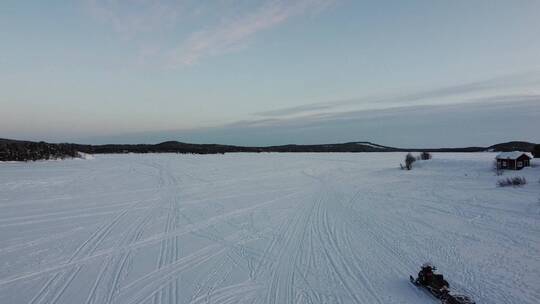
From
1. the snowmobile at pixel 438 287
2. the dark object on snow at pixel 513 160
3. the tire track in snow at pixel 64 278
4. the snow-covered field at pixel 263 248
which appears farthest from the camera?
the dark object on snow at pixel 513 160

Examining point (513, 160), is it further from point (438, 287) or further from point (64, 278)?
point (64, 278)

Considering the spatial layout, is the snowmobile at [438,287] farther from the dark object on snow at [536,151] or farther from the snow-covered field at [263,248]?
the dark object on snow at [536,151]

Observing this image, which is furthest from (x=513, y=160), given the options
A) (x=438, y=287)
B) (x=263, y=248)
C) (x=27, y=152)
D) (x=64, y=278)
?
(x=27, y=152)

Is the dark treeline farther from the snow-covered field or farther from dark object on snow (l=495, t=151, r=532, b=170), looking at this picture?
dark object on snow (l=495, t=151, r=532, b=170)

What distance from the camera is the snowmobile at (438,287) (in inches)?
181

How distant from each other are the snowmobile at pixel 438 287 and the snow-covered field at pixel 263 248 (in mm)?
191

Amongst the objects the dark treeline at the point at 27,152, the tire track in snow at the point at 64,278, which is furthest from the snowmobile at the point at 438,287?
the dark treeline at the point at 27,152

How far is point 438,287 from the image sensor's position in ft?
16.3

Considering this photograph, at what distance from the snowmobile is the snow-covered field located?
19 centimetres

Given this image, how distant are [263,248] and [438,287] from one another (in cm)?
375

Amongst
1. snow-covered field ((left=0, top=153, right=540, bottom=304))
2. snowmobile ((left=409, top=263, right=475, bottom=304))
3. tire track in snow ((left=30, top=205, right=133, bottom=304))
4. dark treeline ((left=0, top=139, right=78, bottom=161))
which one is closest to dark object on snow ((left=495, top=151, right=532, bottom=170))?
snow-covered field ((left=0, top=153, right=540, bottom=304))

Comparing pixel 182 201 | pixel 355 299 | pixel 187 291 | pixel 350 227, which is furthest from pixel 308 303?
pixel 182 201

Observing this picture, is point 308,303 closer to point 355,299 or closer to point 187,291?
point 355,299

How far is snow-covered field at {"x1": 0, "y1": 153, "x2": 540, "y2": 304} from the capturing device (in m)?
5.15
